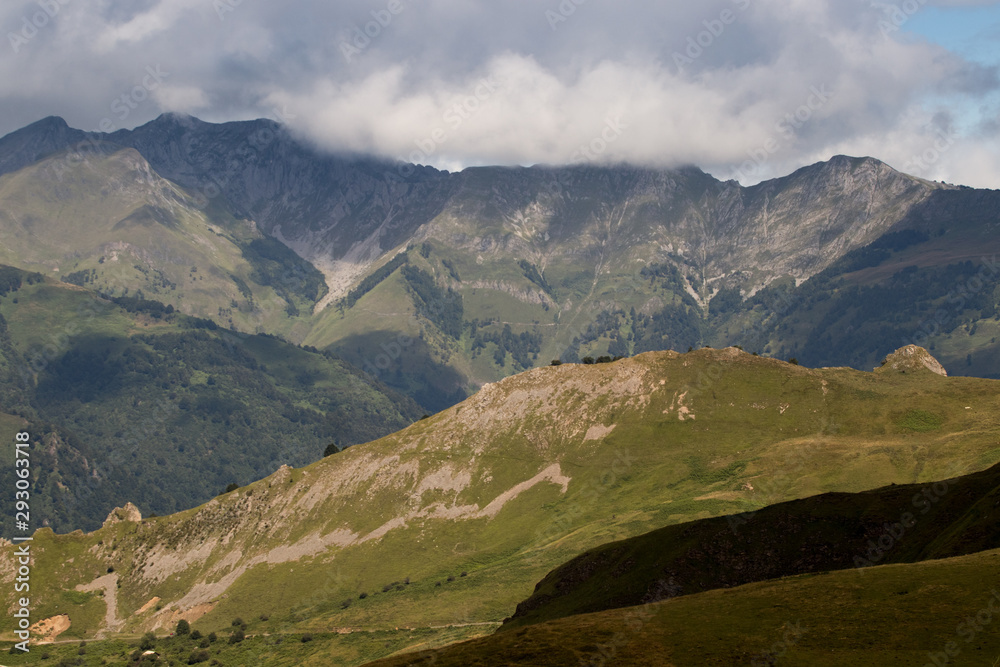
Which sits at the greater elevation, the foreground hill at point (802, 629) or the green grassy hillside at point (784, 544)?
the foreground hill at point (802, 629)

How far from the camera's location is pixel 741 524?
140m

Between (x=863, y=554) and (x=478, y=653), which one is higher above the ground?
(x=478, y=653)

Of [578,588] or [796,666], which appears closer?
[796,666]

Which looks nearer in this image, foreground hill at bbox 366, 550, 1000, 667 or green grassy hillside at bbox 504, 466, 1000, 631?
foreground hill at bbox 366, 550, 1000, 667

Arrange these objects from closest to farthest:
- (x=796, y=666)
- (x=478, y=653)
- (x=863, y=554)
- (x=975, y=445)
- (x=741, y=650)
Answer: (x=796, y=666) → (x=741, y=650) → (x=478, y=653) → (x=863, y=554) → (x=975, y=445)

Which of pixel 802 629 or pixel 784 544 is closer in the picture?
pixel 802 629

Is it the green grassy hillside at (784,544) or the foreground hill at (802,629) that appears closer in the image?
the foreground hill at (802,629)

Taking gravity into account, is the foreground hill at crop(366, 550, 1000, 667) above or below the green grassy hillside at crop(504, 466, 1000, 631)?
above

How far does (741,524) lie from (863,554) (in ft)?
71.2

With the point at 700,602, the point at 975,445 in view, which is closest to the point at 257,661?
the point at 700,602

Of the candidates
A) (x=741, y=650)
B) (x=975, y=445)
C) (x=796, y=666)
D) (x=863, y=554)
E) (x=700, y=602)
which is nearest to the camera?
(x=796, y=666)

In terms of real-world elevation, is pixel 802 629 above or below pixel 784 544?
above

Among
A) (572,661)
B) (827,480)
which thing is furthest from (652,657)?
(827,480)

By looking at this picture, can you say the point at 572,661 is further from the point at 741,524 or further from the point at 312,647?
the point at 312,647
